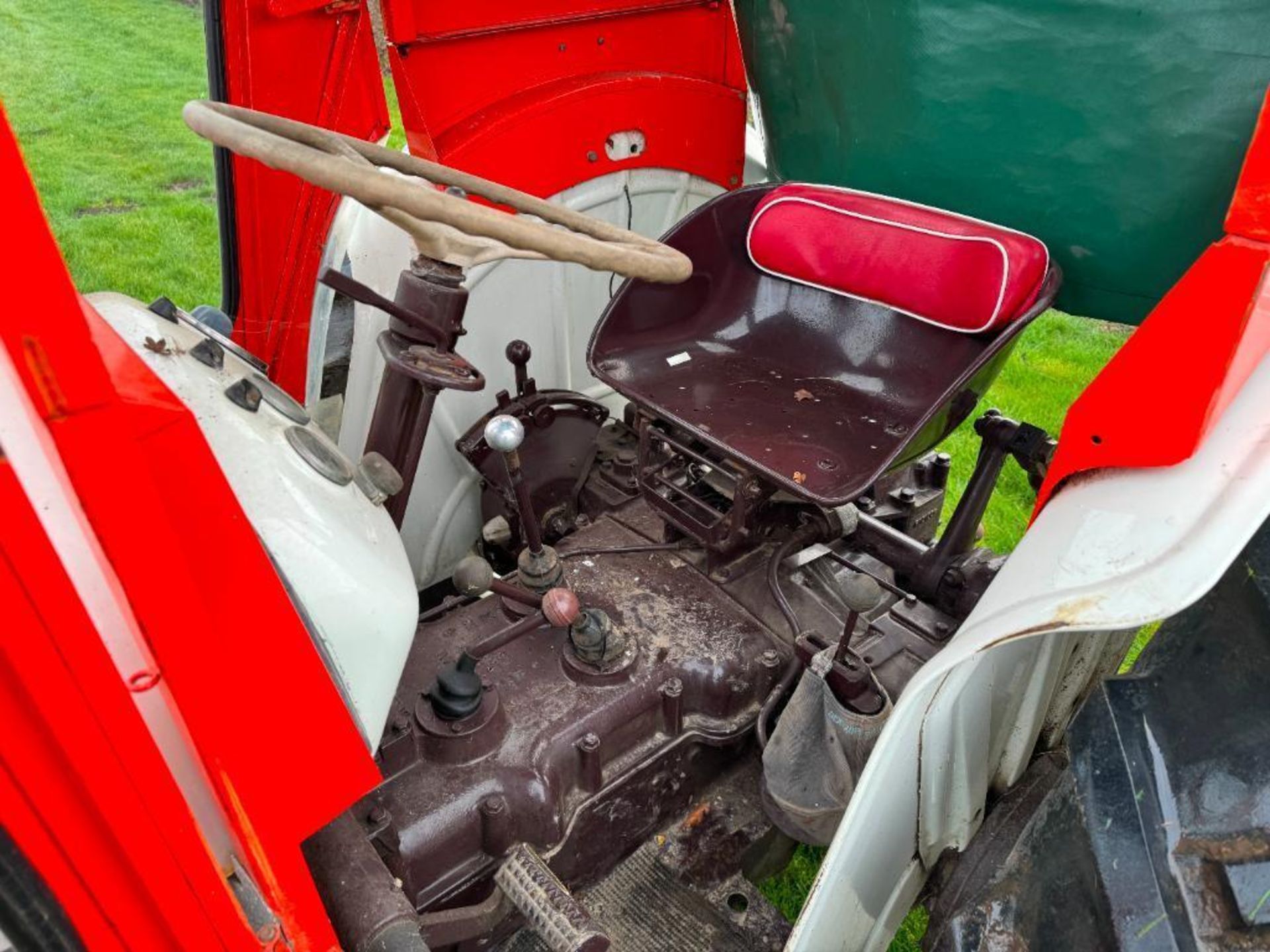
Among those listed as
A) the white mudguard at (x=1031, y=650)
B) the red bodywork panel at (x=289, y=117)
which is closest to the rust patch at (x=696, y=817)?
the white mudguard at (x=1031, y=650)

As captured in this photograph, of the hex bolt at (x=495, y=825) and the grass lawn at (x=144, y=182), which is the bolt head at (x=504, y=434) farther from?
the grass lawn at (x=144, y=182)

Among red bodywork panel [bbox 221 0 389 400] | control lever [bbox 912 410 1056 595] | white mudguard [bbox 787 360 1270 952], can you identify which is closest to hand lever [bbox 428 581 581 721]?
white mudguard [bbox 787 360 1270 952]

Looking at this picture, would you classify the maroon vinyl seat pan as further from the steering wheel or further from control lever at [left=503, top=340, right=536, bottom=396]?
the steering wheel

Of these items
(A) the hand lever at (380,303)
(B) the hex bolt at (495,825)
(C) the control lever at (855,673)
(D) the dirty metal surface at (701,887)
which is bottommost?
(D) the dirty metal surface at (701,887)

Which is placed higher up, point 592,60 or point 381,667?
point 592,60

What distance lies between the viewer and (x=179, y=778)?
2.42 ft

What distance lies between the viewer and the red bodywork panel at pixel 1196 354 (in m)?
0.93

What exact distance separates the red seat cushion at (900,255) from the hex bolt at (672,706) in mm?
807

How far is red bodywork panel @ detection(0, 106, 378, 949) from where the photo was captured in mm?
580

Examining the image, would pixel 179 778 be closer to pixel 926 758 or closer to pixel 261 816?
pixel 261 816

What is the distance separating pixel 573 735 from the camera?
1341 millimetres

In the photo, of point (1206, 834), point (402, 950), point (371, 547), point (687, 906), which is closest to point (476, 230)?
point (371, 547)

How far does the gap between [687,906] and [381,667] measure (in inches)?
26.2

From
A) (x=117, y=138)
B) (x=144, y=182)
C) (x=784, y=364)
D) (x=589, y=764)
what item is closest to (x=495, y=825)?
(x=589, y=764)
